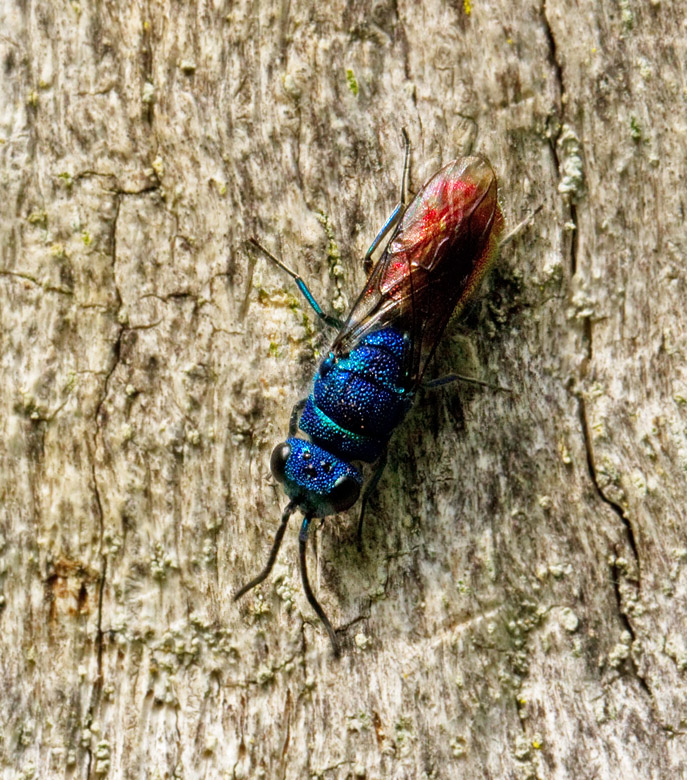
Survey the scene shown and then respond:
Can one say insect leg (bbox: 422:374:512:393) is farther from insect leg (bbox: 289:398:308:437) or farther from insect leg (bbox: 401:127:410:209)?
insect leg (bbox: 401:127:410:209)

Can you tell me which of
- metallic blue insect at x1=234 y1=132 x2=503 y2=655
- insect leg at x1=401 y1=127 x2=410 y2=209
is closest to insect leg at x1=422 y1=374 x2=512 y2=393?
metallic blue insect at x1=234 y1=132 x2=503 y2=655

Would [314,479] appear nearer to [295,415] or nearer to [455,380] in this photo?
[295,415]

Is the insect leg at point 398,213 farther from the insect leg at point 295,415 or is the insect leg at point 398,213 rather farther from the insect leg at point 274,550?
the insect leg at point 274,550

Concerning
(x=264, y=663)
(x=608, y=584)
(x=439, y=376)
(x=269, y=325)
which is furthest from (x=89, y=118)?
(x=608, y=584)

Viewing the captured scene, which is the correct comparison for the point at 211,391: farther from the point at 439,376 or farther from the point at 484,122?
the point at 484,122

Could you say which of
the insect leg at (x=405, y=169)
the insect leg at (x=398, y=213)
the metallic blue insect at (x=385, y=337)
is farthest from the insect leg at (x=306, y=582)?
the insect leg at (x=405, y=169)
